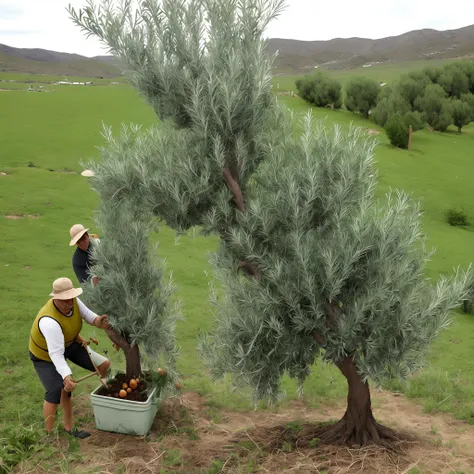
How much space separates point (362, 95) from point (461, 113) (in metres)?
10.2

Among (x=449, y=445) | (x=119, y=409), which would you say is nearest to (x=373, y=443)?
(x=449, y=445)

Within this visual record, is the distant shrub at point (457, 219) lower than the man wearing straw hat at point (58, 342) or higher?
lower

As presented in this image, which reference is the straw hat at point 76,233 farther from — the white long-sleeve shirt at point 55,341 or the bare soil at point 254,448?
the bare soil at point 254,448

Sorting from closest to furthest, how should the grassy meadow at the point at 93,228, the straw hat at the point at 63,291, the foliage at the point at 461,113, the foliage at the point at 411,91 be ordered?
1. the straw hat at the point at 63,291
2. the grassy meadow at the point at 93,228
3. the foliage at the point at 461,113
4. the foliage at the point at 411,91

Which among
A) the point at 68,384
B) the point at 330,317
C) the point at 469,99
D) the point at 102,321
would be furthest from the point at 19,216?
the point at 469,99

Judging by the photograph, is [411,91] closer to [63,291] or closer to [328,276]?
[328,276]

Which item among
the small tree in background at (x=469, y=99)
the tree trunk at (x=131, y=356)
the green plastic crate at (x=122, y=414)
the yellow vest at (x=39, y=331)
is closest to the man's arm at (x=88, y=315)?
the yellow vest at (x=39, y=331)

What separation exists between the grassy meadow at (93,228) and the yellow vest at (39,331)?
50.2 inches

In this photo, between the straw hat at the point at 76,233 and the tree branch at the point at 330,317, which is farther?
the straw hat at the point at 76,233

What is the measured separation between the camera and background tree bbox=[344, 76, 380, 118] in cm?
5909

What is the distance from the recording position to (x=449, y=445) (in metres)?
7.83

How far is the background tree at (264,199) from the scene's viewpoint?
6465mm

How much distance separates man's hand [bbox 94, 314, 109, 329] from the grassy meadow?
5.29 ft

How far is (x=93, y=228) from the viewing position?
2125 centimetres
